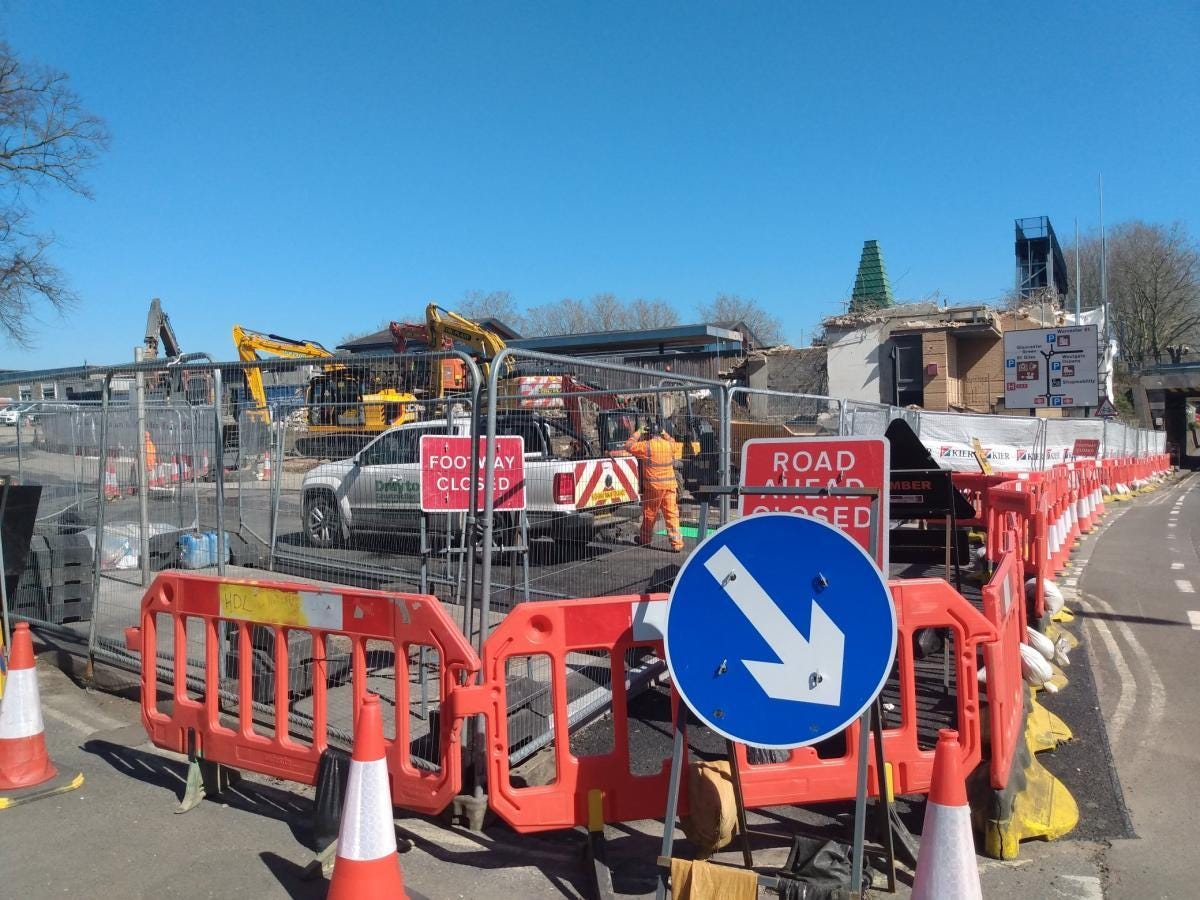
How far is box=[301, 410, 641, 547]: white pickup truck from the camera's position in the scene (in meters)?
6.83

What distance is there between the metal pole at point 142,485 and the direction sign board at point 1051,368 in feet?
87.9

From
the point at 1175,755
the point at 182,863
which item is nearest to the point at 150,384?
the point at 182,863

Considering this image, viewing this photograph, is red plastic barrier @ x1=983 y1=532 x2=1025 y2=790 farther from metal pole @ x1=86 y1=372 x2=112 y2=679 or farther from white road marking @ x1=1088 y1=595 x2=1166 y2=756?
metal pole @ x1=86 y1=372 x2=112 y2=679

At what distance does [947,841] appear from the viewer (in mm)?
2820

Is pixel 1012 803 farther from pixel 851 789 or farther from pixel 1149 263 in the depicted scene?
pixel 1149 263

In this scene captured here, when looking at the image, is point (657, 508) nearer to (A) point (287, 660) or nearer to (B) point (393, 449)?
(B) point (393, 449)

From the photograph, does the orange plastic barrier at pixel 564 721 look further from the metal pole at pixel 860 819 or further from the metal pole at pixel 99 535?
the metal pole at pixel 99 535

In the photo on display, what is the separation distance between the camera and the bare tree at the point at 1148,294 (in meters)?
61.1

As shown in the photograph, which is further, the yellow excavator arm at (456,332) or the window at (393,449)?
the yellow excavator arm at (456,332)

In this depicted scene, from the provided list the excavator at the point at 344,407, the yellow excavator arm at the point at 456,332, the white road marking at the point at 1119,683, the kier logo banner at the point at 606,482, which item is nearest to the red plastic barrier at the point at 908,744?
the white road marking at the point at 1119,683

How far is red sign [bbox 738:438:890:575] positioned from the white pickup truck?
87.7 inches

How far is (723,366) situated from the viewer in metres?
37.1

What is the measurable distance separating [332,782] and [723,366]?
34362 mm

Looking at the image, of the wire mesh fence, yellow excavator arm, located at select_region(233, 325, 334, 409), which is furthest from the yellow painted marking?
yellow excavator arm, located at select_region(233, 325, 334, 409)
